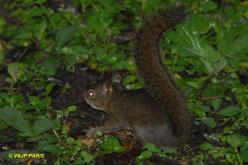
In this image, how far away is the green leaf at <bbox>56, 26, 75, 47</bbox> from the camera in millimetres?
6953

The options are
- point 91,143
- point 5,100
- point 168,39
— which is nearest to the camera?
point 91,143

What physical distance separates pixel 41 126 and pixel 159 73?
3.53ft

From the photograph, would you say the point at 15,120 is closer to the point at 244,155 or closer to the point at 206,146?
the point at 206,146

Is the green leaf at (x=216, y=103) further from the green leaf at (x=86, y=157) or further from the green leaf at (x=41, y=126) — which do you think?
the green leaf at (x=41, y=126)

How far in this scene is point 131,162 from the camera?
17.3ft

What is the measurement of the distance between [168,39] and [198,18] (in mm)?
447

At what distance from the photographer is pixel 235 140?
5.15 metres

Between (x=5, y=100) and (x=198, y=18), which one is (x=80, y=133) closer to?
(x=5, y=100)

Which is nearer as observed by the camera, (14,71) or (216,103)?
(216,103)

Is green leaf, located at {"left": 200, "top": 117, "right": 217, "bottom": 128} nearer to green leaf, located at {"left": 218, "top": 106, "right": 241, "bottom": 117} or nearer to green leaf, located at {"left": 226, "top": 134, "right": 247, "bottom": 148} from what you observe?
green leaf, located at {"left": 218, "top": 106, "right": 241, "bottom": 117}

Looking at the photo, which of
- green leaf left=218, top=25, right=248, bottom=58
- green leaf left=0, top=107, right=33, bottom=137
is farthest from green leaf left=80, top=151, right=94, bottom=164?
green leaf left=218, top=25, right=248, bottom=58

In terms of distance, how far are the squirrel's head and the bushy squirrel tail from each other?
71cm

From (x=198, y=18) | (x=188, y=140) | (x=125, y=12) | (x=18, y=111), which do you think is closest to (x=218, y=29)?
(x=198, y=18)

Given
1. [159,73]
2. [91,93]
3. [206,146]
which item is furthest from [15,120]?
[206,146]
